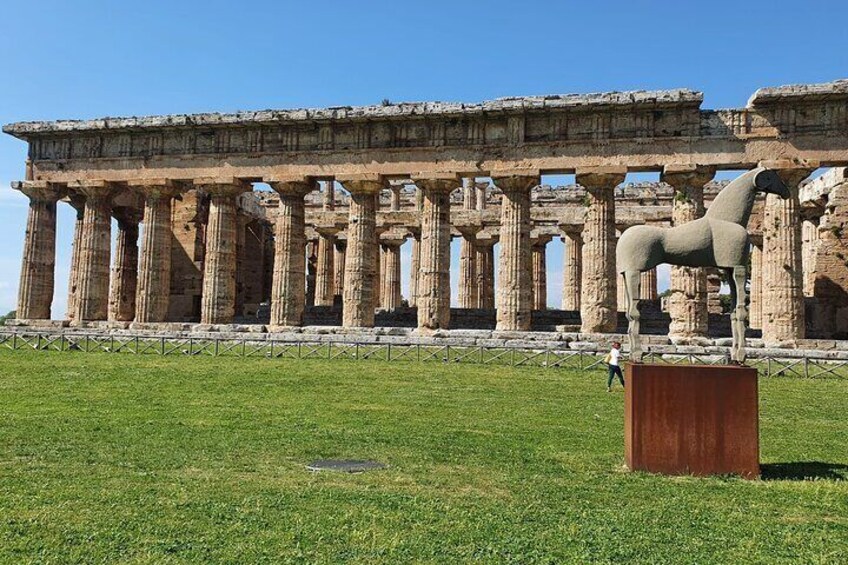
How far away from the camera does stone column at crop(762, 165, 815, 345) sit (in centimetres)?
2642

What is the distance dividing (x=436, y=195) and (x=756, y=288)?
1943 cm

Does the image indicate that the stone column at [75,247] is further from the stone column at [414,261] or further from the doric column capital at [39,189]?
the stone column at [414,261]

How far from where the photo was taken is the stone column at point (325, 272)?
147 feet

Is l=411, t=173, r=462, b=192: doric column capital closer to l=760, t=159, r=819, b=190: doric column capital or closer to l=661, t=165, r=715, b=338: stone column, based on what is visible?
l=661, t=165, r=715, b=338: stone column

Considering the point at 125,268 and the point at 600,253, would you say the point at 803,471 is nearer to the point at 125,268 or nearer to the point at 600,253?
the point at 600,253

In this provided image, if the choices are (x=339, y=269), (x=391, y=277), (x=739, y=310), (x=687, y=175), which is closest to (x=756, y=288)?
(x=687, y=175)

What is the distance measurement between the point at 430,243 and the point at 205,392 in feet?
50.7

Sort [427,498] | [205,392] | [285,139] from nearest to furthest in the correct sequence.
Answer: [427,498]
[205,392]
[285,139]

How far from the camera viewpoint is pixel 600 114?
28156mm

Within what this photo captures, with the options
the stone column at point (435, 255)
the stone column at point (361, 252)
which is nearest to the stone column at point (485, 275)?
the stone column at point (435, 255)

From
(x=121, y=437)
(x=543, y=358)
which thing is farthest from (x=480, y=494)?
(x=543, y=358)

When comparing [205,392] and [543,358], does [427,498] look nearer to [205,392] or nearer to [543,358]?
[205,392]

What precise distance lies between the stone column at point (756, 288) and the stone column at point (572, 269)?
9.09 metres

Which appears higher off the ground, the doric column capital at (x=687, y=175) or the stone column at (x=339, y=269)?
the doric column capital at (x=687, y=175)
